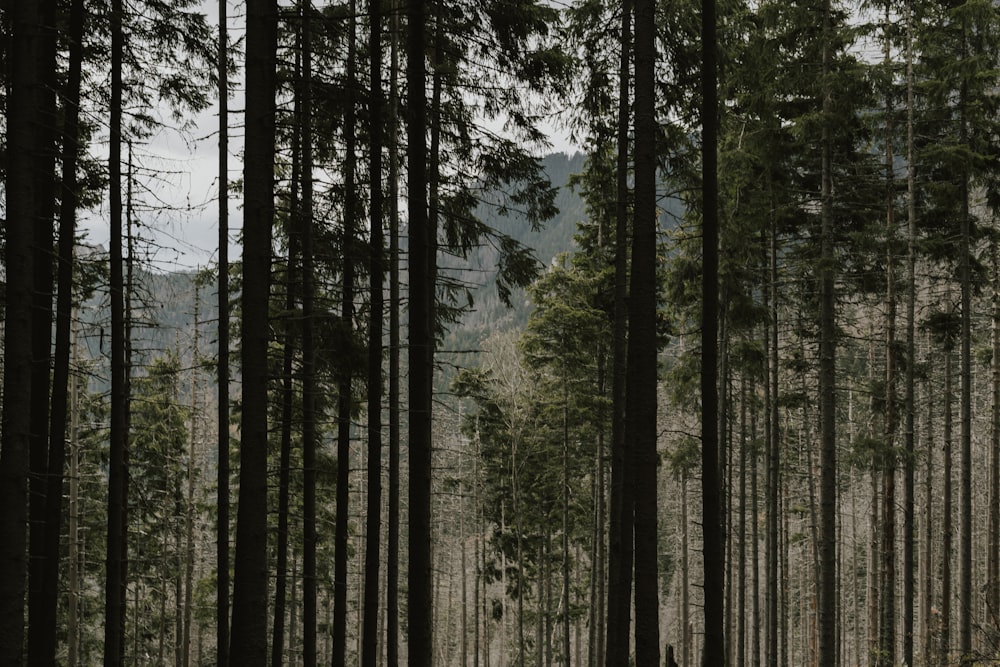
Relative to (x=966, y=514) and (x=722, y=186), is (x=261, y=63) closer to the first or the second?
(x=722, y=186)

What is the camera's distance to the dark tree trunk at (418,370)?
6.99 metres

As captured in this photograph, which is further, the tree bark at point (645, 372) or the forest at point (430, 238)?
the tree bark at point (645, 372)

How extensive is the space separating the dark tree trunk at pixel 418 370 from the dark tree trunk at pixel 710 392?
305 centimetres

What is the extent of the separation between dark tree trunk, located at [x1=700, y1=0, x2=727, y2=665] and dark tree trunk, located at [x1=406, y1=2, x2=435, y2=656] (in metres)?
3.05

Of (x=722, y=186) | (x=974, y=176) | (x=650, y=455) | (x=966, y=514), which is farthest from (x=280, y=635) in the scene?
(x=974, y=176)

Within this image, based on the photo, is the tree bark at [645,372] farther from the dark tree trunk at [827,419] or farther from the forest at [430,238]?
the dark tree trunk at [827,419]

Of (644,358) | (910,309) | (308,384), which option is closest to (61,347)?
(308,384)

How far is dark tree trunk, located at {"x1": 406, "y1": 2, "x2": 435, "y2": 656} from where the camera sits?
22.9 feet

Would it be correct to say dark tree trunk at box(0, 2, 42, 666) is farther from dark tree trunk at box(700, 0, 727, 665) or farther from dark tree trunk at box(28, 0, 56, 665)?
dark tree trunk at box(700, 0, 727, 665)

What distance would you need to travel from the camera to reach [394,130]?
10.4 m

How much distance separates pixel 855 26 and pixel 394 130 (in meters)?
8.23

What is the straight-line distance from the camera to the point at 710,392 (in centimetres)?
790

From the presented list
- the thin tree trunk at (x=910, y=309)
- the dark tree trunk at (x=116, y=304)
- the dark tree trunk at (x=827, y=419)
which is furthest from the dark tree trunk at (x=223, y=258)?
the thin tree trunk at (x=910, y=309)

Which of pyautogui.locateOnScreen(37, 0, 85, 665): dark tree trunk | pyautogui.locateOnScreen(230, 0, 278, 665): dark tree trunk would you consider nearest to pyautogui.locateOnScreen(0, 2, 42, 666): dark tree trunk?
pyautogui.locateOnScreen(230, 0, 278, 665): dark tree trunk
